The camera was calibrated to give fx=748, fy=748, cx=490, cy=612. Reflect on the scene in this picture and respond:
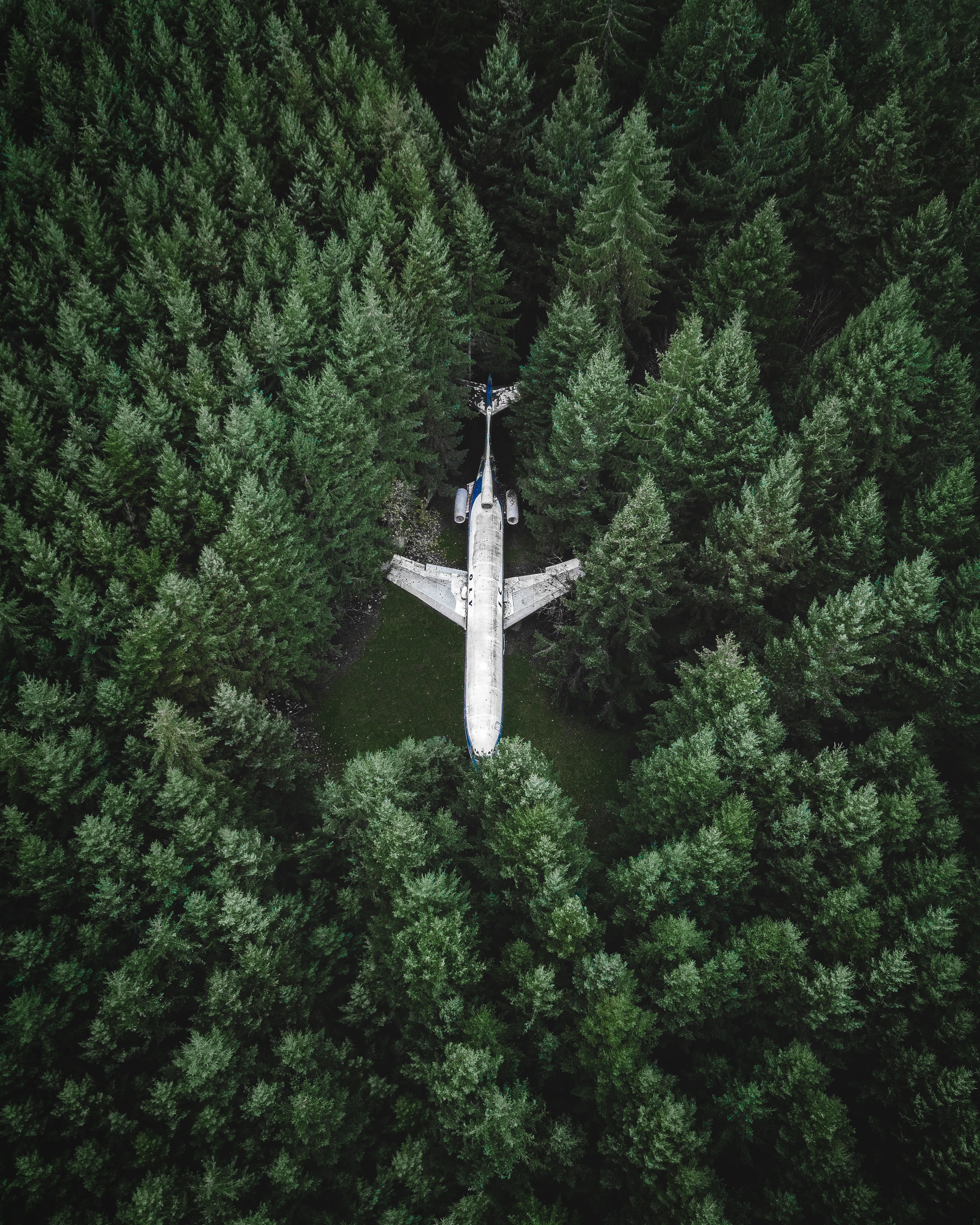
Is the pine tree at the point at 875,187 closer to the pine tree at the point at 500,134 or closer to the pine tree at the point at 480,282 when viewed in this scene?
the pine tree at the point at 500,134

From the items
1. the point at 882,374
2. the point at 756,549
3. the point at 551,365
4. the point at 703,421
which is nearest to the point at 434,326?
the point at 551,365

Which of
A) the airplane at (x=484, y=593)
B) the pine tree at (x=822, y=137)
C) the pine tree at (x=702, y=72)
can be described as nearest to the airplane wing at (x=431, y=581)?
the airplane at (x=484, y=593)

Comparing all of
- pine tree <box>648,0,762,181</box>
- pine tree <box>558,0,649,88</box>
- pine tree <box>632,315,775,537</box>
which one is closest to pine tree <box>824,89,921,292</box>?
pine tree <box>648,0,762,181</box>

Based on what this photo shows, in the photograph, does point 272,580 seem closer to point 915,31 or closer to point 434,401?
point 434,401

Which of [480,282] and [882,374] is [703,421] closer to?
[882,374]

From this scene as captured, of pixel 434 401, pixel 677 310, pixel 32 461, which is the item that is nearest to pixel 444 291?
pixel 434 401

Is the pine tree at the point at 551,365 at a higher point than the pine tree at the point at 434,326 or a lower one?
lower

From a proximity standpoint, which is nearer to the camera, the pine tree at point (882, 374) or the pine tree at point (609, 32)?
the pine tree at point (882, 374)

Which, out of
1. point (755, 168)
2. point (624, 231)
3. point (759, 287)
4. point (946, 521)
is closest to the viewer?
point (946, 521)
